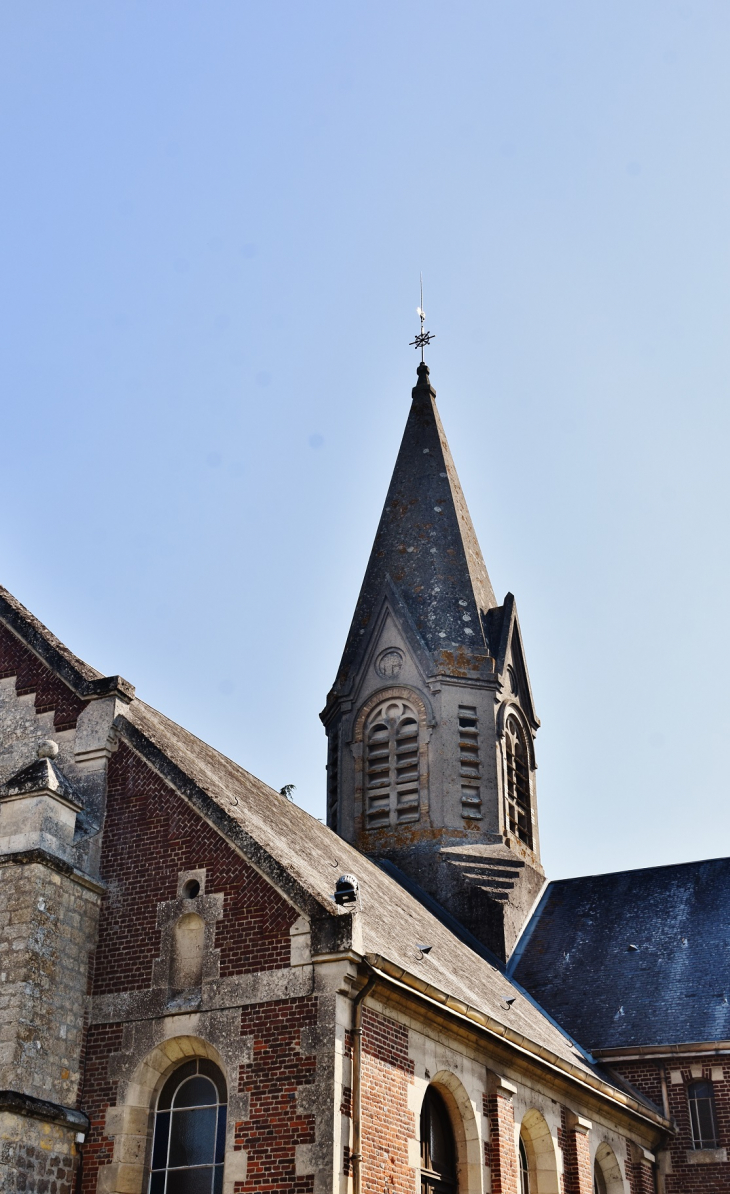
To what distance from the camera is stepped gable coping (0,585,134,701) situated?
17.2 metres

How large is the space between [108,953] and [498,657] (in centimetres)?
1623

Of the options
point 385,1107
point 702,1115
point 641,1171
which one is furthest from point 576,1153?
point 385,1107

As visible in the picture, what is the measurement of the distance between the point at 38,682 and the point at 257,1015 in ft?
18.7

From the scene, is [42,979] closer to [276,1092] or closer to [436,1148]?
[276,1092]

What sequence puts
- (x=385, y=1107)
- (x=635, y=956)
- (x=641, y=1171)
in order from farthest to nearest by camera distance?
(x=635, y=956) → (x=641, y=1171) → (x=385, y=1107)

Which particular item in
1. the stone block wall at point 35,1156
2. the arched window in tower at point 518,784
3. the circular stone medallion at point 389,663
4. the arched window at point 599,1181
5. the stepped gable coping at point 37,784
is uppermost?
the circular stone medallion at point 389,663

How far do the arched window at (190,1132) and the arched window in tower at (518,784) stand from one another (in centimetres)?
1515

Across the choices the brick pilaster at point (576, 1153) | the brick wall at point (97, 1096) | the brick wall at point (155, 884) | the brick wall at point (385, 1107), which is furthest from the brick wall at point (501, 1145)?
the brick wall at point (97, 1096)

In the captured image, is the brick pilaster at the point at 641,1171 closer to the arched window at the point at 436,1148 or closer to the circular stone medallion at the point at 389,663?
the arched window at the point at 436,1148

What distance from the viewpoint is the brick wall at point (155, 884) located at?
14.9 m

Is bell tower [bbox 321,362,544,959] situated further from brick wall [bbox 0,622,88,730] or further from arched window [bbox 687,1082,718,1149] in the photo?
brick wall [bbox 0,622,88,730]

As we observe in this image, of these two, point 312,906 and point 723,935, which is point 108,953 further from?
point 723,935

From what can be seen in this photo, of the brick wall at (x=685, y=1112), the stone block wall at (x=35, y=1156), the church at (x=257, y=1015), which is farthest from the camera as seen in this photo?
the brick wall at (x=685, y=1112)

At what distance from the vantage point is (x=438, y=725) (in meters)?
29.0
